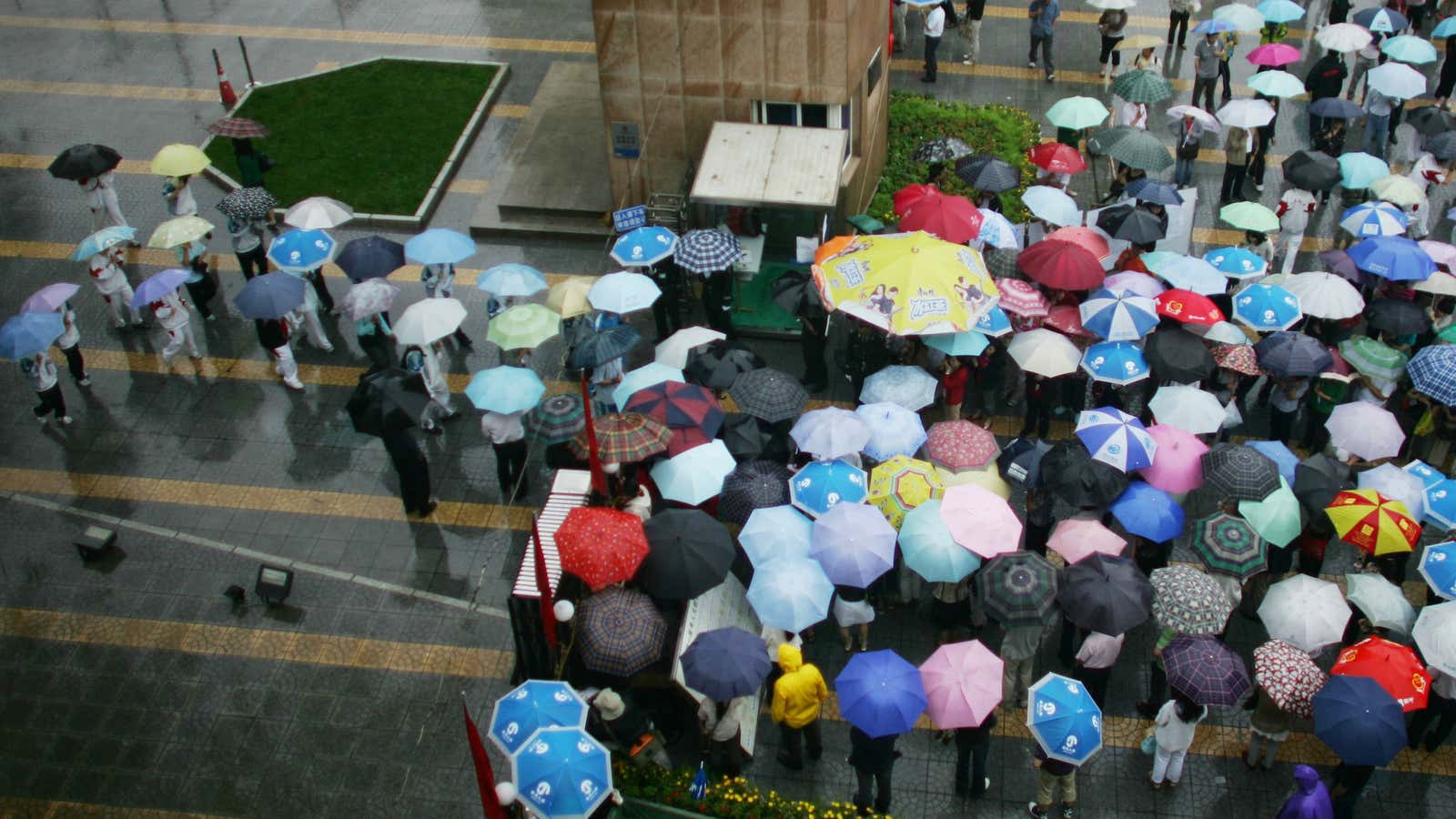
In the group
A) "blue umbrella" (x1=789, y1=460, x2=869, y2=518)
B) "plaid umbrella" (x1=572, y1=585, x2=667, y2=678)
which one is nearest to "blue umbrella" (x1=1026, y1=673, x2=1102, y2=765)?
"blue umbrella" (x1=789, y1=460, x2=869, y2=518)

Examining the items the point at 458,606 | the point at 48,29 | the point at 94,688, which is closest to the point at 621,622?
the point at 458,606

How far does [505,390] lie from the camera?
42.8 ft

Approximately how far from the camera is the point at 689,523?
36.9ft

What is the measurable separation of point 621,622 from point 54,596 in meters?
6.42

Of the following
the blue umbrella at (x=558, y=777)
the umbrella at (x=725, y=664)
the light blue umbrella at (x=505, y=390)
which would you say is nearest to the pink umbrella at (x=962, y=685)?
the umbrella at (x=725, y=664)

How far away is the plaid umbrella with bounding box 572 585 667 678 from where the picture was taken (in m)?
10.5

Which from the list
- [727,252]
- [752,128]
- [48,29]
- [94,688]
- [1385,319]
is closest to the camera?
[94,688]

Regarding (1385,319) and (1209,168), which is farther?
(1209,168)

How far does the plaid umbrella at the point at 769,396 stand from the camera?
1289 centimetres

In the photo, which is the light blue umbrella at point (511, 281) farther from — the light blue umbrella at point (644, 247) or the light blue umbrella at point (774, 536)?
the light blue umbrella at point (774, 536)

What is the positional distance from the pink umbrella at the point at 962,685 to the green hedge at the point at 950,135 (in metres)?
9.87

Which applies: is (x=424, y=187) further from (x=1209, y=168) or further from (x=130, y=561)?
(x=1209, y=168)

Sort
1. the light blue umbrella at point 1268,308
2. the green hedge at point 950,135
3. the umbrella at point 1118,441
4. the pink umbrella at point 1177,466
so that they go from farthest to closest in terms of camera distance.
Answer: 1. the green hedge at point 950,135
2. the light blue umbrella at point 1268,308
3. the pink umbrella at point 1177,466
4. the umbrella at point 1118,441

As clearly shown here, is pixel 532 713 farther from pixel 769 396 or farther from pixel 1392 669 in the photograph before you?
pixel 1392 669
